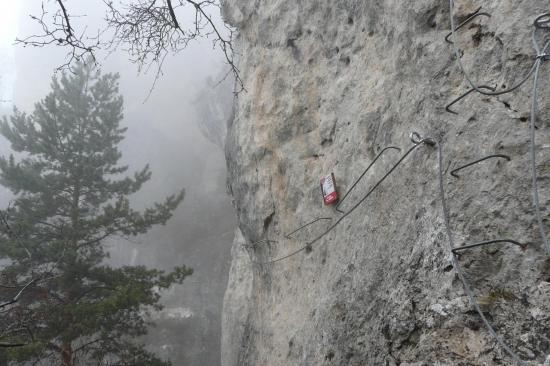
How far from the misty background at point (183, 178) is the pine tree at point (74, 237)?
91.3 inches

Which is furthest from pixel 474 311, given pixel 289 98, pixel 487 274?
pixel 289 98

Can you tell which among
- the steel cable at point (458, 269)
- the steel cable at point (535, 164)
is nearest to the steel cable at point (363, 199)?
the steel cable at point (458, 269)

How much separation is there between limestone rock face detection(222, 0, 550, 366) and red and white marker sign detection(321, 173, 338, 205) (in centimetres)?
7

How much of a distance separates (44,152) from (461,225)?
11.9 metres

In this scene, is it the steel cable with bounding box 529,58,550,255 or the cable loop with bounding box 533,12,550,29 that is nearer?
the steel cable with bounding box 529,58,550,255

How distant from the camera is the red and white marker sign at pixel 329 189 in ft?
12.3

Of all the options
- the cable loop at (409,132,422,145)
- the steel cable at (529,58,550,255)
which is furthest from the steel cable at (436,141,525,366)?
the steel cable at (529,58,550,255)

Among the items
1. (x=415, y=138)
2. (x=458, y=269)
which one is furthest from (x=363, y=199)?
(x=458, y=269)

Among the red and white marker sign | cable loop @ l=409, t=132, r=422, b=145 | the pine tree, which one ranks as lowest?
cable loop @ l=409, t=132, r=422, b=145

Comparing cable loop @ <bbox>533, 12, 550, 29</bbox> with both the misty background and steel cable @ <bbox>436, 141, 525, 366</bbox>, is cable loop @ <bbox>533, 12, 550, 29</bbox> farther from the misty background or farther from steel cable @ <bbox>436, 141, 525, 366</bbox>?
the misty background

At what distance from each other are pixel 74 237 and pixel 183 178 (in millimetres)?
23439

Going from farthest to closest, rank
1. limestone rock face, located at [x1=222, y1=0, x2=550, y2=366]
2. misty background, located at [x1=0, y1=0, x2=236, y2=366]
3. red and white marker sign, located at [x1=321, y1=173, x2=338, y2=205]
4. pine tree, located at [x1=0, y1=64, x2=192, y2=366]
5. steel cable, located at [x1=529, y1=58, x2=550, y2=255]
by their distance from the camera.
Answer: misty background, located at [x1=0, y1=0, x2=236, y2=366], pine tree, located at [x1=0, y1=64, x2=192, y2=366], red and white marker sign, located at [x1=321, y1=173, x2=338, y2=205], limestone rock face, located at [x1=222, y1=0, x2=550, y2=366], steel cable, located at [x1=529, y1=58, x2=550, y2=255]

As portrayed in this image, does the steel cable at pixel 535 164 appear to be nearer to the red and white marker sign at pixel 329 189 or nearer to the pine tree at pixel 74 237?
the red and white marker sign at pixel 329 189

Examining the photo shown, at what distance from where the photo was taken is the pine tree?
7.81 m
